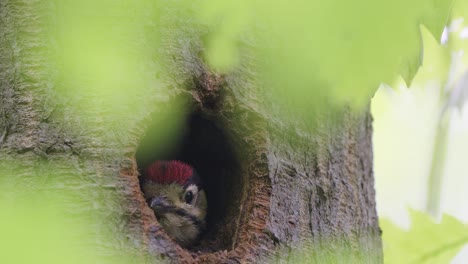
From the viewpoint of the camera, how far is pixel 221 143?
3.01 meters

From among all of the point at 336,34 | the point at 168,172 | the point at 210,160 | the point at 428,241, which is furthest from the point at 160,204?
the point at 336,34

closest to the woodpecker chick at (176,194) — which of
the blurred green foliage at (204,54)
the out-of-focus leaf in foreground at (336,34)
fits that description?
the blurred green foliage at (204,54)

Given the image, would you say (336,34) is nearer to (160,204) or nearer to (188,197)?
(160,204)

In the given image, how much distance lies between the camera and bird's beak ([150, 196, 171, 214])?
3064mm

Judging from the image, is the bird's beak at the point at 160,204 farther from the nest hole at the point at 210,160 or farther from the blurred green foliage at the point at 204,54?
the blurred green foliage at the point at 204,54

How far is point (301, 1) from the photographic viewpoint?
79.4 inches

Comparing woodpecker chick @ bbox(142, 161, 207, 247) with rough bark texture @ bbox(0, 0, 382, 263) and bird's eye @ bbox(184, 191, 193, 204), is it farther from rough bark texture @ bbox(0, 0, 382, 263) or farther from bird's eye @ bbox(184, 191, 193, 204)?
rough bark texture @ bbox(0, 0, 382, 263)

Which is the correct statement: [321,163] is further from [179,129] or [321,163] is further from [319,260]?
[179,129]

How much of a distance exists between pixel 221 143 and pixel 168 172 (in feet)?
1.42

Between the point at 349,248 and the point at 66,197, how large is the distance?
1.08 m

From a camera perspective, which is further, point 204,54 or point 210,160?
point 210,160

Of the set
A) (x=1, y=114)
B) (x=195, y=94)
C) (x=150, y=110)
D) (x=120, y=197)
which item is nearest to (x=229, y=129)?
(x=195, y=94)

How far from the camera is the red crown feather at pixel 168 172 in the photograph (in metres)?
3.32

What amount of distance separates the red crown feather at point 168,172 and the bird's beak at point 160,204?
168mm
